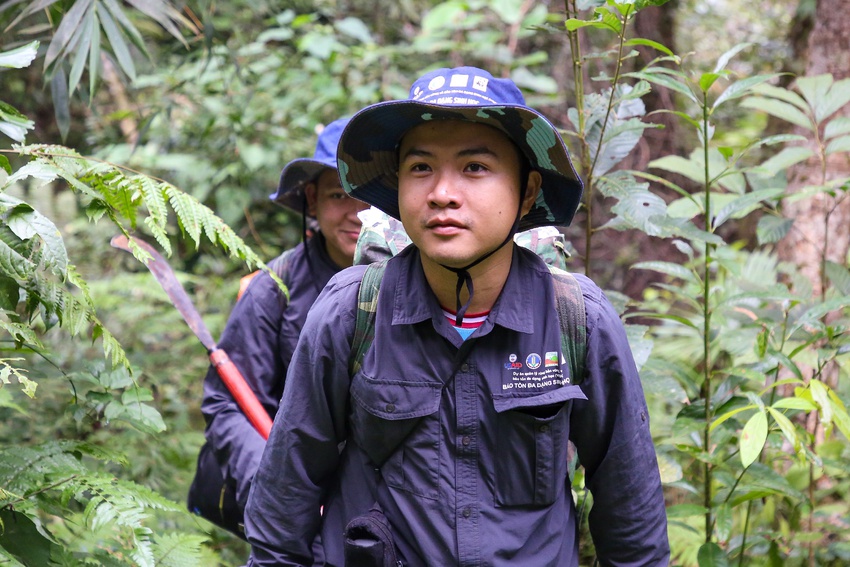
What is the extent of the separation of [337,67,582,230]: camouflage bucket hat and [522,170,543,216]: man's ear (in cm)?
2

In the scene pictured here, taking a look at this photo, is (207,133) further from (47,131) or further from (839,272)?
(839,272)

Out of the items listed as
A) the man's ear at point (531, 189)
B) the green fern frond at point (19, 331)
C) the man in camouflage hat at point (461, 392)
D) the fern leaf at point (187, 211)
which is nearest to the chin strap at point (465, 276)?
the man in camouflage hat at point (461, 392)

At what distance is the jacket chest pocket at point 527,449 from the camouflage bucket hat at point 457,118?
1.78 ft

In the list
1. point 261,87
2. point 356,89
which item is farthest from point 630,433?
point 261,87

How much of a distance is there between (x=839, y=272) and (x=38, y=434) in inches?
146

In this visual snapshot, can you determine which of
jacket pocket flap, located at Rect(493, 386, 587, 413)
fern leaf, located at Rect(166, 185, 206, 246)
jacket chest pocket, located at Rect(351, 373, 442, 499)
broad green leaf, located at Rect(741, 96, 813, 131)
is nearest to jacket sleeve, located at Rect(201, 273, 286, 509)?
fern leaf, located at Rect(166, 185, 206, 246)

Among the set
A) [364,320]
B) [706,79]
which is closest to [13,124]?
[364,320]

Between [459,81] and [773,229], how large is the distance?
1903 mm

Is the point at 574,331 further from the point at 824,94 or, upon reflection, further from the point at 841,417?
the point at 824,94

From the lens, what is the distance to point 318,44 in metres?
6.21

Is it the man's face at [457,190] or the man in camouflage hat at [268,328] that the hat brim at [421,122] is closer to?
the man's face at [457,190]

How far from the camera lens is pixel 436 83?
6.94ft

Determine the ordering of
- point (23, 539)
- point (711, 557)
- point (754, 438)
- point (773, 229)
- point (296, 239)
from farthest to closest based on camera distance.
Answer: point (296, 239) < point (773, 229) < point (711, 557) < point (754, 438) < point (23, 539)

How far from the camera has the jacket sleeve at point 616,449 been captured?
2137 millimetres
